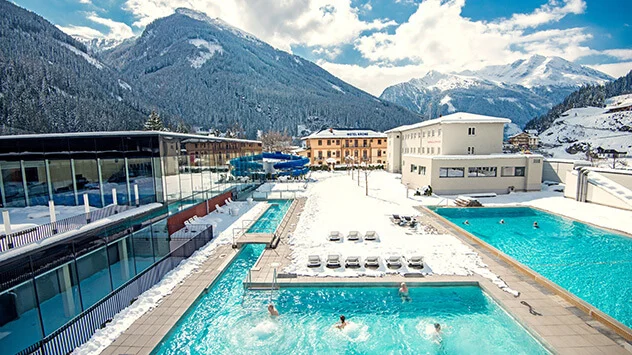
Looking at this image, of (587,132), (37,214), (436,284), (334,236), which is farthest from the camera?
(587,132)

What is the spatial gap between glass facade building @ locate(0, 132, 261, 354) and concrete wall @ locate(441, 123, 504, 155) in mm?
28687

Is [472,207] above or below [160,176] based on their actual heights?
below

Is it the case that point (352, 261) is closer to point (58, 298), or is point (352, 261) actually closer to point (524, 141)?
point (58, 298)

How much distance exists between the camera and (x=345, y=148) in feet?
208

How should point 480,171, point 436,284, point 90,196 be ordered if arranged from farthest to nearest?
1. point 480,171
2. point 90,196
3. point 436,284

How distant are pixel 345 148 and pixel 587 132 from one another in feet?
273

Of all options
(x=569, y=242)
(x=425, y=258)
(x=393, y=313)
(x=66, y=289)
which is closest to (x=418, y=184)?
(x=569, y=242)

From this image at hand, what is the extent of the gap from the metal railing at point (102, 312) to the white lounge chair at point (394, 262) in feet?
34.8

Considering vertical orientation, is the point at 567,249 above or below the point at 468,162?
below

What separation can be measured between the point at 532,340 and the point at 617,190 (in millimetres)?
25619

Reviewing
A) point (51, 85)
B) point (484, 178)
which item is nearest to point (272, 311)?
point (484, 178)

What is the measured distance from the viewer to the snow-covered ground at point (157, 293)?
330 inches

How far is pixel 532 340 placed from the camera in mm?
8570

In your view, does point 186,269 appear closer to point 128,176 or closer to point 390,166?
point 128,176
